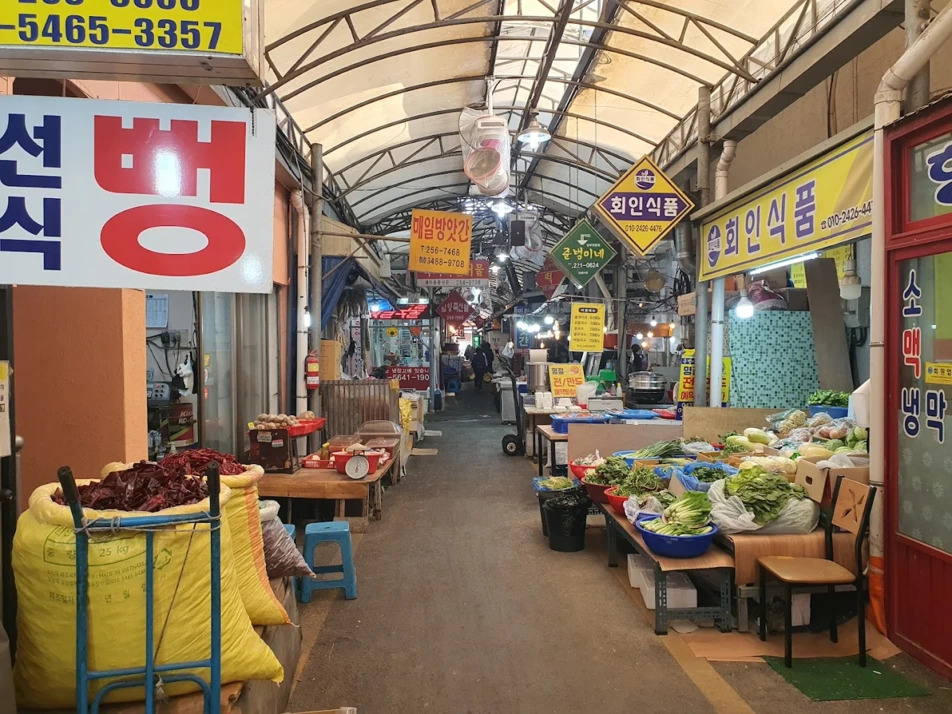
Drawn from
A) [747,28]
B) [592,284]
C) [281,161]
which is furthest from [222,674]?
[592,284]

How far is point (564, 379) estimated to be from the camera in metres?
11.9

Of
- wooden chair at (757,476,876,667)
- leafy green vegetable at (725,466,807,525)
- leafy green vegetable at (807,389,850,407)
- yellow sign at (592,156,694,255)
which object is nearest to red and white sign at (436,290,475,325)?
yellow sign at (592,156,694,255)

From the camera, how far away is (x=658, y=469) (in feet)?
20.3

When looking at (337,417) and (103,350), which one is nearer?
(103,350)

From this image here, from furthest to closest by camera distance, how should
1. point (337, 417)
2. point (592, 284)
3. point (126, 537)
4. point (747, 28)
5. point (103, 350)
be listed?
1. point (592, 284)
2. point (337, 417)
3. point (747, 28)
4. point (103, 350)
5. point (126, 537)

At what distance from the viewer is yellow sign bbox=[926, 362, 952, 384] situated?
12.7 ft

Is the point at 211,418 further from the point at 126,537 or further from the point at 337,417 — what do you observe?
the point at 126,537

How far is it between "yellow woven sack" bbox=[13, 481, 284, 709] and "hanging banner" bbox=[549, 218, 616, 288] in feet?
32.0

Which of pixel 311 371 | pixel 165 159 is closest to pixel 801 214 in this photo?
pixel 165 159

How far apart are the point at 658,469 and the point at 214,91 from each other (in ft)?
20.2

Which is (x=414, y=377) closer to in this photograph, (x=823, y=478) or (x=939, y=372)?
(x=823, y=478)

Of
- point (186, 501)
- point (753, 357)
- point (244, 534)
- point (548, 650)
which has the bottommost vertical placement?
point (548, 650)

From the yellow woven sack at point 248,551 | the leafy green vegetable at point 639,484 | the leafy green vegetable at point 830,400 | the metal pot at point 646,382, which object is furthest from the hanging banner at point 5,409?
the metal pot at point 646,382

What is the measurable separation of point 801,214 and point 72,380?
613 centimetres
